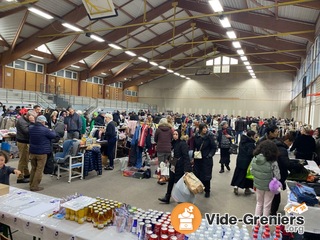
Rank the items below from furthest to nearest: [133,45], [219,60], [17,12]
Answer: [219,60] → [133,45] → [17,12]

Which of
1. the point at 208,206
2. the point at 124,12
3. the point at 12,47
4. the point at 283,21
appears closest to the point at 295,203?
the point at 208,206

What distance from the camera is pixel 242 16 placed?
11297 millimetres

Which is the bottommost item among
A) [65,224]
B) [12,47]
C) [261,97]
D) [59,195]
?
[59,195]

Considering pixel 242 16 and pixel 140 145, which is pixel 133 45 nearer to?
pixel 242 16

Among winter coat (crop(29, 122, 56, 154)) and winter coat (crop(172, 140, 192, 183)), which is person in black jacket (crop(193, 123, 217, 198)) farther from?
winter coat (crop(29, 122, 56, 154))

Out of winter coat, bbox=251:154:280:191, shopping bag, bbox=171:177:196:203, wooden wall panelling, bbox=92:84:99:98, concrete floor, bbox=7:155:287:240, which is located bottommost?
concrete floor, bbox=7:155:287:240

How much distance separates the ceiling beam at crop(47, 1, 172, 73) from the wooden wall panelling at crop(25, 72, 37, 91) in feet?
3.83

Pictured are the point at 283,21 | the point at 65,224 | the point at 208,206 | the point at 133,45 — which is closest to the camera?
the point at 65,224

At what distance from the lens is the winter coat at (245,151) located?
4469 mm

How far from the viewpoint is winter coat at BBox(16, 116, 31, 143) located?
190 inches

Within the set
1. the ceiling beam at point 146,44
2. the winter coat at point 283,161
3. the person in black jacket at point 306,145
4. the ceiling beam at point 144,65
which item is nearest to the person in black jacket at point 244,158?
the winter coat at point 283,161

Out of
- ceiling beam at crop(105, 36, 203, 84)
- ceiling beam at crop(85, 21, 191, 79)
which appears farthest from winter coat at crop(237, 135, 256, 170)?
ceiling beam at crop(105, 36, 203, 84)

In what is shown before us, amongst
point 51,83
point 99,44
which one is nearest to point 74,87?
point 51,83

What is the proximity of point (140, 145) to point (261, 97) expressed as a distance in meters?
20.8
